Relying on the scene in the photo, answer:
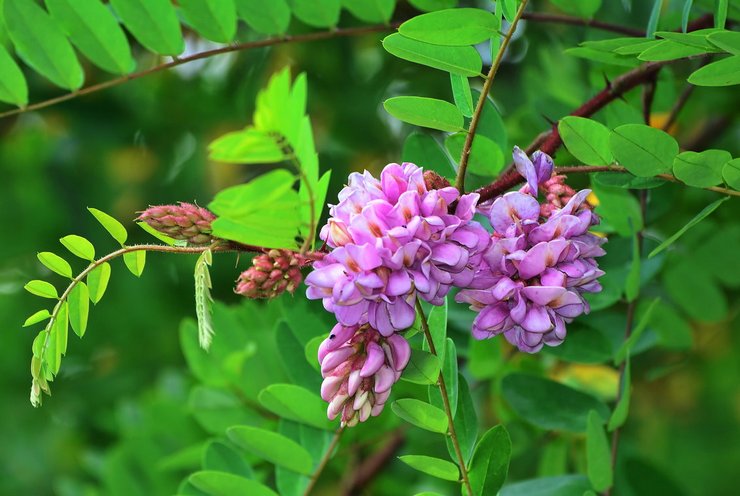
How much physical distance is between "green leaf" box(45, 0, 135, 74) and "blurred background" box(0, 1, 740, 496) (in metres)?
0.66

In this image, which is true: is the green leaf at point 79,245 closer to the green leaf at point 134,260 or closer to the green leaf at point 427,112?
the green leaf at point 134,260

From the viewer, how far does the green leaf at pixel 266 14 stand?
95 cm

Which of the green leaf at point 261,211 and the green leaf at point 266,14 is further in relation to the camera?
the green leaf at point 266,14

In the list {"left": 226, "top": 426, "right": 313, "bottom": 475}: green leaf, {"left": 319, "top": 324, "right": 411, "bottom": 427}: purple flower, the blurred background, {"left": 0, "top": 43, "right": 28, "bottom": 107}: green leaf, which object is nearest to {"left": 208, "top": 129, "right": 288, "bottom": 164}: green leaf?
{"left": 319, "top": 324, "right": 411, "bottom": 427}: purple flower

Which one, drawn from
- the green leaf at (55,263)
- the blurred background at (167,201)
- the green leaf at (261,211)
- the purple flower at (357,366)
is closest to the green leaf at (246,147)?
the green leaf at (261,211)

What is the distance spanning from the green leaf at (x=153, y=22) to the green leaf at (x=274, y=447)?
0.39m

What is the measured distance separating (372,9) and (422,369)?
1.59 ft

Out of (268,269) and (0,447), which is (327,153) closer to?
(0,447)

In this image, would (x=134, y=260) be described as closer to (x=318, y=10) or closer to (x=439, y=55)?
(x=439, y=55)

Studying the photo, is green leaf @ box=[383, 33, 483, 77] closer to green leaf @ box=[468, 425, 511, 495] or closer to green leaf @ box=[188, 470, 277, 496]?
green leaf @ box=[468, 425, 511, 495]

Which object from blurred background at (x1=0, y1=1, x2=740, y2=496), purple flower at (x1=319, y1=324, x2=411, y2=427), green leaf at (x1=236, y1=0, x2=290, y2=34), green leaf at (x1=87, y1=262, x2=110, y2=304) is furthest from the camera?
blurred background at (x1=0, y1=1, x2=740, y2=496)

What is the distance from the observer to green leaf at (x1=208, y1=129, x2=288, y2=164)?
0.53m

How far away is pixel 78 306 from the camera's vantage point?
0.72m

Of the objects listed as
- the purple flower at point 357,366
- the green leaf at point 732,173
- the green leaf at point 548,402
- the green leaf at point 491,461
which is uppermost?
the green leaf at point 732,173
